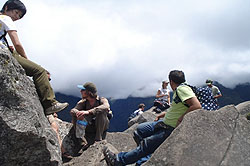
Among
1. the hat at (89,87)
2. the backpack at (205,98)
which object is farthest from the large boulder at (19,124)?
the backpack at (205,98)

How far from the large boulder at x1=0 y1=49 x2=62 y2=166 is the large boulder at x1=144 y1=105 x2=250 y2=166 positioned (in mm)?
2148

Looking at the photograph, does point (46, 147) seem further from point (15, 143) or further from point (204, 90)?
point (204, 90)

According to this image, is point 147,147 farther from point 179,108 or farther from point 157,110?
point 157,110

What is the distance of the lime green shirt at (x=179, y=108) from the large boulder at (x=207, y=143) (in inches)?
20.0

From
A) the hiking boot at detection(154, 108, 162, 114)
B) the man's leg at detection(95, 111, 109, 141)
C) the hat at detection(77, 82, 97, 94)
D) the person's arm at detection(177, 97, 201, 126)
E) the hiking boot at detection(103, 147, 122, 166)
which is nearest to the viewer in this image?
the person's arm at detection(177, 97, 201, 126)

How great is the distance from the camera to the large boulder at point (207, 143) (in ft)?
12.9

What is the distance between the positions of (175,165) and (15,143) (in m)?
2.94

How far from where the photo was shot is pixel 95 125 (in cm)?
769

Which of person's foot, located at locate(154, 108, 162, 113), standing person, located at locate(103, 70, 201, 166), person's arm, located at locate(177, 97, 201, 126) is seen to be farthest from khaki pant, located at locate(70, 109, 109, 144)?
person's foot, located at locate(154, 108, 162, 113)

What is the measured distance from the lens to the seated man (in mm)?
7208

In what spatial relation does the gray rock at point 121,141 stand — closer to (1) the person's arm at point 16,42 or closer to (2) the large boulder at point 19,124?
(2) the large boulder at point 19,124

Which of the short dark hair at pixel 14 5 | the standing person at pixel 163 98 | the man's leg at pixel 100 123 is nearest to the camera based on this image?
the short dark hair at pixel 14 5

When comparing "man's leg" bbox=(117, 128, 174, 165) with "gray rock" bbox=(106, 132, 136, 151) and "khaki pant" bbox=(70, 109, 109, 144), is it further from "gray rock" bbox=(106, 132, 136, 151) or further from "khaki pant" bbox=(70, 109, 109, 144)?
"gray rock" bbox=(106, 132, 136, 151)

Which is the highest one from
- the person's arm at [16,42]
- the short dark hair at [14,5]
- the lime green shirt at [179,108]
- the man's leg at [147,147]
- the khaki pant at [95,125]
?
the short dark hair at [14,5]
